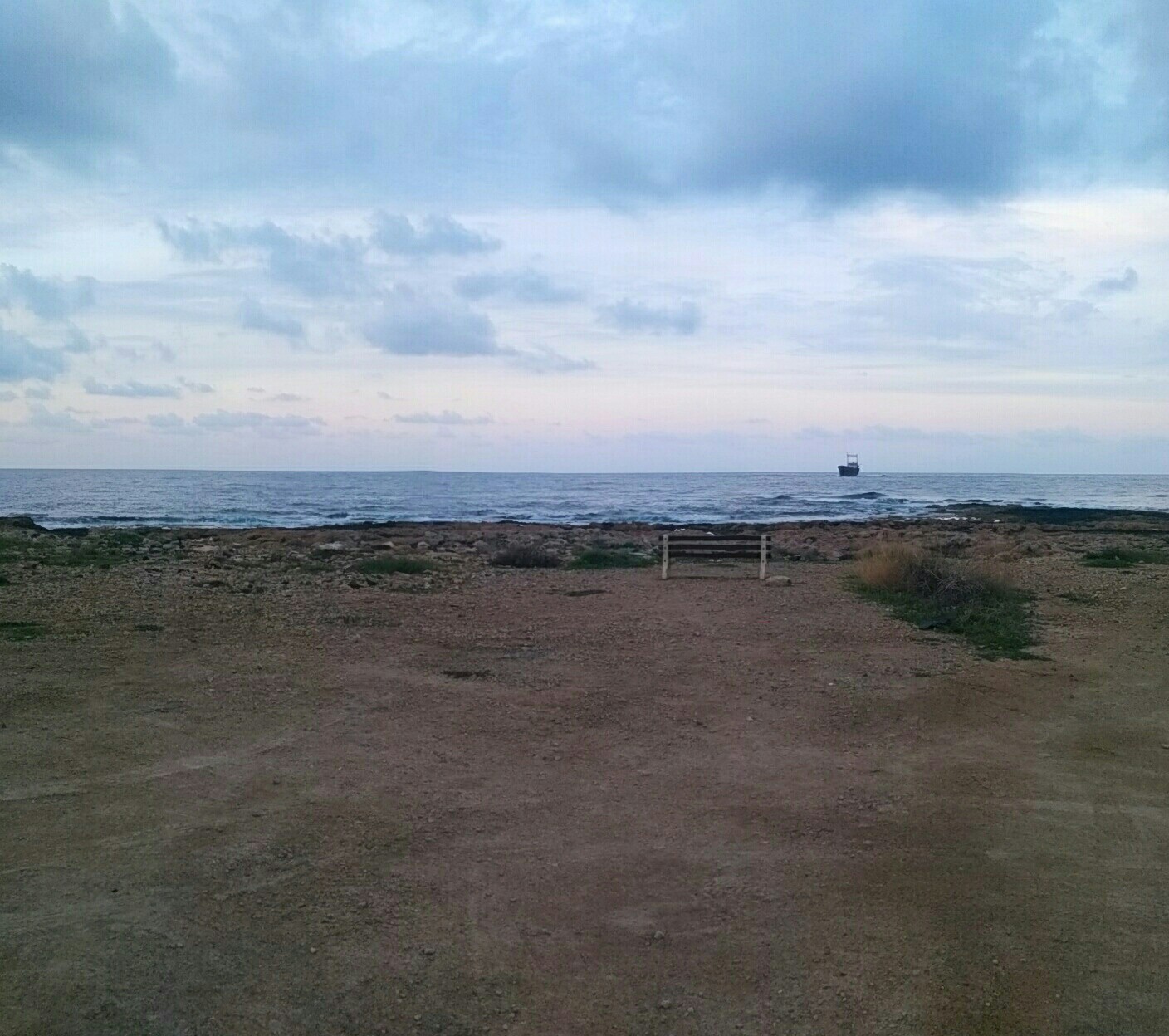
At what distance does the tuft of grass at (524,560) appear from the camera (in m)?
19.5

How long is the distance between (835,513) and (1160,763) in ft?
150

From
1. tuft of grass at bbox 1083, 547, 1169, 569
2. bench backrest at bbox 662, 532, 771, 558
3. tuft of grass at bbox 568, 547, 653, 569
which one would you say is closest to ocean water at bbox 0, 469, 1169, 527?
tuft of grass at bbox 568, 547, 653, 569

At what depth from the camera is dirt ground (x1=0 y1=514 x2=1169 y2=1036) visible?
363 centimetres

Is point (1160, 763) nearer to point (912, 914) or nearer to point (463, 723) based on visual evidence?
point (912, 914)

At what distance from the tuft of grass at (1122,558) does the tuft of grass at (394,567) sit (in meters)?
12.2

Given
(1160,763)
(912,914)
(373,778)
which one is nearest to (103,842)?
(373,778)

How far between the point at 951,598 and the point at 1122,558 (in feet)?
29.0

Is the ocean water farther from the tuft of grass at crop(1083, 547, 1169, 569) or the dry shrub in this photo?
the dry shrub

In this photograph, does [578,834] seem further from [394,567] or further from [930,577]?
[394,567]

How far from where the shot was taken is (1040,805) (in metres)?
5.56

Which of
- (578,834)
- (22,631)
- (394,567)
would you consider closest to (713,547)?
(394,567)

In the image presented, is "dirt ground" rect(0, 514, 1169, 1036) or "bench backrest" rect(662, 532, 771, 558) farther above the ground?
"bench backrest" rect(662, 532, 771, 558)

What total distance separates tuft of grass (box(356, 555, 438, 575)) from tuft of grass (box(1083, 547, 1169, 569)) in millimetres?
12159

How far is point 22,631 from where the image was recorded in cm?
999
